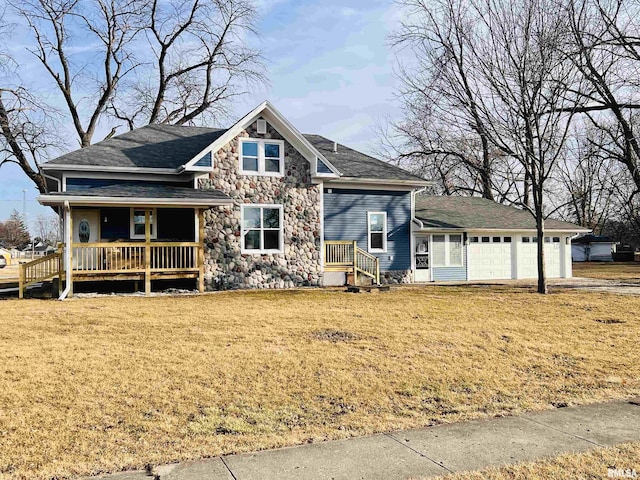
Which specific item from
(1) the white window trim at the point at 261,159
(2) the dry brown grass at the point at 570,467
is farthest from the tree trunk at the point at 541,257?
(2) the dry brown grass at the point at 570,467

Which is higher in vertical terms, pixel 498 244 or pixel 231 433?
pixel 498 244

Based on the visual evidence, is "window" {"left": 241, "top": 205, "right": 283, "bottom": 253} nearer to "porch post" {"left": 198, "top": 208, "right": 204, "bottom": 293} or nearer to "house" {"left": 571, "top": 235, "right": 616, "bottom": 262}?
"porch post" {"left": 198, "top": 208, "right": 204, "bottom": 293}

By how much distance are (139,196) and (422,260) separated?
11.9 meters

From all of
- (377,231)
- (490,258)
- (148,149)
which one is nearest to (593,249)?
(490,258)

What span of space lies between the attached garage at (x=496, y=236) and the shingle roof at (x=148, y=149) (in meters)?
9.41

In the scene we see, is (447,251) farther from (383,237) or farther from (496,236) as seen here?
(383,237)

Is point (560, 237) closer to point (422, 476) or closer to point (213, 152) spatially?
point (213, 152)

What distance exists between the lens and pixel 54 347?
27.3ft

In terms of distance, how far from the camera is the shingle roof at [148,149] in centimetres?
1778

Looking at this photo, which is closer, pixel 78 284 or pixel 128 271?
pixel 128 271

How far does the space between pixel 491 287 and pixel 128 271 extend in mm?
12643

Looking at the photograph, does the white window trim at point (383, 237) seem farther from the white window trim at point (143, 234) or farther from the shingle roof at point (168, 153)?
the white window trim at point (143, 234)

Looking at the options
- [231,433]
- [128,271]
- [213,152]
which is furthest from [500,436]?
[213,152]

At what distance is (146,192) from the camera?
53.7 feet
